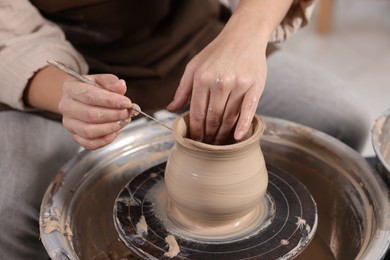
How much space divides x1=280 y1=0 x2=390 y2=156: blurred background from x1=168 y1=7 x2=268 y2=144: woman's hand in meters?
1.74

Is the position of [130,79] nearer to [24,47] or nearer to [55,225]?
[24,47]

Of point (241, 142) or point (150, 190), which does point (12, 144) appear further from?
point (241, 142)

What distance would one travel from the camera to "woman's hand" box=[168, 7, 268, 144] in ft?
3.16

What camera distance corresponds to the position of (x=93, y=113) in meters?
0.98

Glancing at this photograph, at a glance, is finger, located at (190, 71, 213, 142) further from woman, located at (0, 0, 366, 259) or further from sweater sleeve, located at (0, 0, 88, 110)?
sweater sleeve, located at (0, 0, 88, 110)

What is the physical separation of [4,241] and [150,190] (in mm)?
333

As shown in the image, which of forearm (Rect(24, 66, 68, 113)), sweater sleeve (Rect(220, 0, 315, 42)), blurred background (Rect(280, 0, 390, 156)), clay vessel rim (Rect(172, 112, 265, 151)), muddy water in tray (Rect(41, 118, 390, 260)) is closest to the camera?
clay vessel rim (Rect(172, 112, 265, 151))

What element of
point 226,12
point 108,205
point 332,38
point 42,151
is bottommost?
point 332,38

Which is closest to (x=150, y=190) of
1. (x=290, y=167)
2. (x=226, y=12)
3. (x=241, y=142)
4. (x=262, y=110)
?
(x=241, y=142)

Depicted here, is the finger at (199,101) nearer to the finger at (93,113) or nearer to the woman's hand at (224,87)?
the woman's hand at (224,87)

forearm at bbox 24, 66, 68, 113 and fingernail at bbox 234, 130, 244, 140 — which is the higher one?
fingernail at bbox 234, 130, 244, 140

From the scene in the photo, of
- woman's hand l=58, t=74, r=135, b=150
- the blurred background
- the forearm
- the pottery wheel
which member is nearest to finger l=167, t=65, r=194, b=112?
woman's hand l=58, t=74, r=135, b=150

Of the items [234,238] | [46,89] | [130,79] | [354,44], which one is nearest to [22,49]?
[46,89]

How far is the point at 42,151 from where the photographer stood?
126 centimetres
